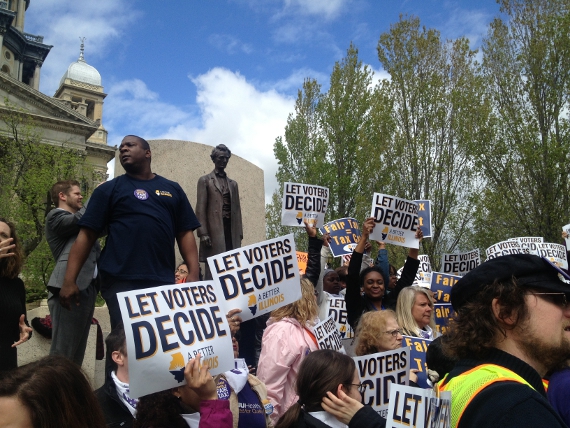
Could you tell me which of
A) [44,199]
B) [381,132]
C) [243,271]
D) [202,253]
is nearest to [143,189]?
[243,271]

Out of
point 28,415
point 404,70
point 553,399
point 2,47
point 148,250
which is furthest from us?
point 2,47

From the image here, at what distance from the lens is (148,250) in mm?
4406

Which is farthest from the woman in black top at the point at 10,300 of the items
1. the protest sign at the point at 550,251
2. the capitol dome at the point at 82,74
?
the capitol dome at the point at 82,74

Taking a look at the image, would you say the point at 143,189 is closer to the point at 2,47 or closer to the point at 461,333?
the point at 461,333

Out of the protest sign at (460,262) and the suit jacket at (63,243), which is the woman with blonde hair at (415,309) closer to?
the suit jacket at (63,243)

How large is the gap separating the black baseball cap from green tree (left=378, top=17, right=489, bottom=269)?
19329mm

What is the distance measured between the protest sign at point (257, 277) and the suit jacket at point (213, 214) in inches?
99.1

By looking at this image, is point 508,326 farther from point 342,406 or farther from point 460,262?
point 460,262

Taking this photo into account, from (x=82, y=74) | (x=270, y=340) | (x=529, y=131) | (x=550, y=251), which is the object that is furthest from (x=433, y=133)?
(x=82, y=74)

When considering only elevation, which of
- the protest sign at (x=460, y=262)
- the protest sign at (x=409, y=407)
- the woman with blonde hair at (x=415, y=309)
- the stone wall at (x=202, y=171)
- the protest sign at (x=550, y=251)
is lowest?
the protest sign at (x=409, y=407)

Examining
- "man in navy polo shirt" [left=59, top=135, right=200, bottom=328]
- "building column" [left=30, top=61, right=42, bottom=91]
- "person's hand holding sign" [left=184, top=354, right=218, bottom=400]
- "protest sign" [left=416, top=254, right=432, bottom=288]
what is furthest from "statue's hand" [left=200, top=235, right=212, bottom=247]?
"building column" [left=30, top=61, right=42, bottom=91]

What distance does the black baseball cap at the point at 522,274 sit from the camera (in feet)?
6.27

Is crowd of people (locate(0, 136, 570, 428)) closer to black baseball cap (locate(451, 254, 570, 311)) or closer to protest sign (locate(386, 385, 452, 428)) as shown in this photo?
black baseball cap (locate(451, 254, 570, 311))

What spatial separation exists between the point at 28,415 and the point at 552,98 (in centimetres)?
1943
